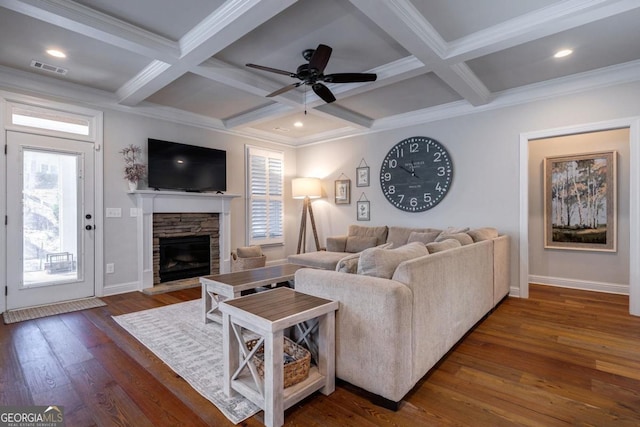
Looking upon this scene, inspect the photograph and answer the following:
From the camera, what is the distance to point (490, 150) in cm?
435

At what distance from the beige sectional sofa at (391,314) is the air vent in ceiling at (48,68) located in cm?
361

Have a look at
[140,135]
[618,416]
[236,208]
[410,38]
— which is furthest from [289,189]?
[618,416]

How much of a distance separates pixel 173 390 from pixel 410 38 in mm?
3119

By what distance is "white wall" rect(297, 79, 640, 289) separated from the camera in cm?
367

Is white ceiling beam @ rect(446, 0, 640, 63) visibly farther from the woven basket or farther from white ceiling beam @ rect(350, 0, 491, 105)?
the woven basket

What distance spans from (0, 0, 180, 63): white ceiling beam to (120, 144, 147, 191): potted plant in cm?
188

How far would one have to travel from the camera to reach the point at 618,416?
175 centimetres

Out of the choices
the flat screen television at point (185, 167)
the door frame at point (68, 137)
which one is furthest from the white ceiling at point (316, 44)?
the flat screen television at point (185, 167)

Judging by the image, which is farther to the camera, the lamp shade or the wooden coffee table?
the lamp shade

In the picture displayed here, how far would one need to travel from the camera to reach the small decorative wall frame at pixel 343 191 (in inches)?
232

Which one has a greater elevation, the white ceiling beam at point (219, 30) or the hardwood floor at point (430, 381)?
the white ceiling beam at point (219, 30)

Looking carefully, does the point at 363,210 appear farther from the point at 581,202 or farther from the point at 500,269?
the point at 581,202

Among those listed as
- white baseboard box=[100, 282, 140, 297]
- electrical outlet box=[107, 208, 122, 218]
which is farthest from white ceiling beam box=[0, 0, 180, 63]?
Result: white baseboard box=[100, 282, 140, 297]

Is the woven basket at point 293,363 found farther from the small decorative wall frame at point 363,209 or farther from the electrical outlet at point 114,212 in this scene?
the small decorative wall frame at point 363,209
